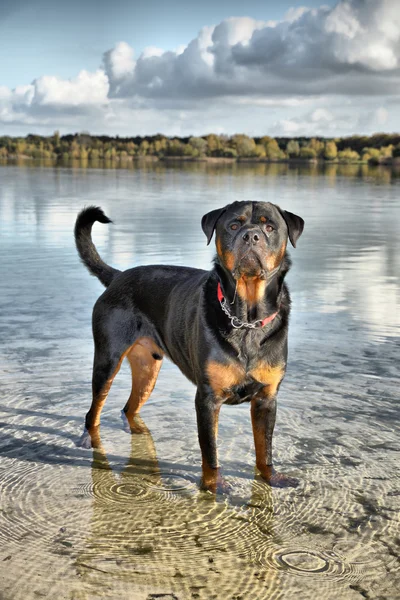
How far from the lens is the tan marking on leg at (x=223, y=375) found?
4.27 meters

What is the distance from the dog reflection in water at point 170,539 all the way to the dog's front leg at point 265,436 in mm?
100

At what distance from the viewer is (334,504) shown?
4.35 meters

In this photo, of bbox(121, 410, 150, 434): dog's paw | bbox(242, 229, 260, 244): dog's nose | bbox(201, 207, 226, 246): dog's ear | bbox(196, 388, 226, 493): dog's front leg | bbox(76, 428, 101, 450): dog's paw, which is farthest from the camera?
bbox(121, 410, 150, 434): dog's paw

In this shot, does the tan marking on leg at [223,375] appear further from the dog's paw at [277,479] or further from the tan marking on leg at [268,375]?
the dog's paw at [277,479]

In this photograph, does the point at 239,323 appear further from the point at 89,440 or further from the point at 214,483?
the point at 89,440

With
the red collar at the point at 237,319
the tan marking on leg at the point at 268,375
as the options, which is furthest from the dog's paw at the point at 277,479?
the red collar at the point at 237,319

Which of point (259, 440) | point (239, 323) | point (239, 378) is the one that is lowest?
point (259, 440)

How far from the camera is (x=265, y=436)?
4.63 m

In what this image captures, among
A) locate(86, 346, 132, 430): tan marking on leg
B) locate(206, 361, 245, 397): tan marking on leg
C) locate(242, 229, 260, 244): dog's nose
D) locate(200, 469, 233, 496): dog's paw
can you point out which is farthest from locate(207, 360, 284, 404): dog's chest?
locate(86, 346, 132, 430): tan marking on leg

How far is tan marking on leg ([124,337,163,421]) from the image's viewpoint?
565 centimetres

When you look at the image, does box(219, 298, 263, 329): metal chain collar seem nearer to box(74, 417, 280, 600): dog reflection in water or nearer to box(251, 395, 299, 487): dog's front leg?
box(251, 395, 299, 487): dog's front leg

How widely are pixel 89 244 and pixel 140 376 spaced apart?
3.93 feet

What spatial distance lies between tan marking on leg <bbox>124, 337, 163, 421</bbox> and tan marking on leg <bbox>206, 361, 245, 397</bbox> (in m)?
1.37

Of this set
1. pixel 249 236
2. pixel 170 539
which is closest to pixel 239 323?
pixel 249 236
